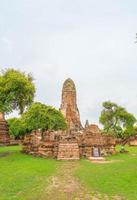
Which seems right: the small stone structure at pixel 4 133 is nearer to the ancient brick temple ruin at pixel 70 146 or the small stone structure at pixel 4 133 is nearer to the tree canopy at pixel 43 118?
the ancient brick temple ruin at pixel 70 146

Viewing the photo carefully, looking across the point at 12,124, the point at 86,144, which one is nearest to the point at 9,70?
the point at 12,124

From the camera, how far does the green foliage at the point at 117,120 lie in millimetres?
69750

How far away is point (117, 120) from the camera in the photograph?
71312 mm

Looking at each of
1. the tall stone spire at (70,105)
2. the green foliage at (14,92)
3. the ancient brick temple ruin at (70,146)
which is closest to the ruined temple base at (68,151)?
the ancient brick temple ruin at (70,146)

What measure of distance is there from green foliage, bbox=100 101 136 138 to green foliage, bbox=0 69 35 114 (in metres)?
28.3

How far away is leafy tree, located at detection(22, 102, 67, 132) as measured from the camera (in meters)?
40.4

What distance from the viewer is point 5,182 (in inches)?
731

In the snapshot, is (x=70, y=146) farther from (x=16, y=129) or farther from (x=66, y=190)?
(x=16, y=129)

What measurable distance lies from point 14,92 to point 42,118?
639 centimetres

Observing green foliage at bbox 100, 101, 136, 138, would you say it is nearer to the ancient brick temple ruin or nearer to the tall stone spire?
the tall stone spire

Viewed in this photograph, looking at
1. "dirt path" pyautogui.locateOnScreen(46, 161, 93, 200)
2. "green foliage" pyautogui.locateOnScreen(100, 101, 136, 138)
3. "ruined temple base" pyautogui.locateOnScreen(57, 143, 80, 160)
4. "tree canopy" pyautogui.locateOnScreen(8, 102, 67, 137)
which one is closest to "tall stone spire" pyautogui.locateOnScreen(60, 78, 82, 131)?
"green foliage" pyautogui.locateOnScreen(100, 101, 136, 138)

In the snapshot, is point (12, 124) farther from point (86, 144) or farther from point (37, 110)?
point (86, 144)

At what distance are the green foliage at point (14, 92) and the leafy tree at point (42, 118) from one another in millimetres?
3172

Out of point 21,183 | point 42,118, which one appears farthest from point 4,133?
point 21,183
